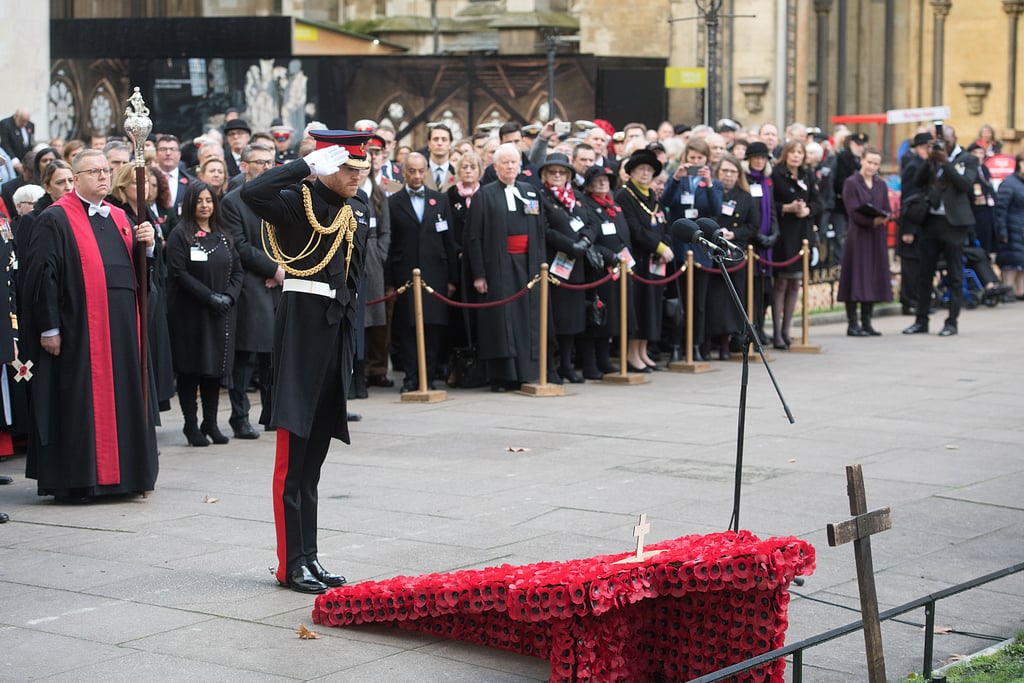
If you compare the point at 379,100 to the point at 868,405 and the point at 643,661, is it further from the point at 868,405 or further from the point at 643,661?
the point at 643,661

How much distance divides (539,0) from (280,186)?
27.6 meters

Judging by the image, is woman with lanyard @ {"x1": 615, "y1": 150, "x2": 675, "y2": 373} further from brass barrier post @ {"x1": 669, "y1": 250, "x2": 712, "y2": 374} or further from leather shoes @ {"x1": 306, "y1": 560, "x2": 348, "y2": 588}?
leather shoes @ {"x1": 306, "y1": 560, "x2": 348, "y2": 588}

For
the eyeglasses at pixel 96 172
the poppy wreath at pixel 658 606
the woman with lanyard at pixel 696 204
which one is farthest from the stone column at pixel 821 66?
the poppy wreath at pixel 658 606

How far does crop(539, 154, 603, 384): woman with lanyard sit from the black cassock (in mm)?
5545

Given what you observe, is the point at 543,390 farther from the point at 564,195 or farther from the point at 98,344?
the point at 98,344

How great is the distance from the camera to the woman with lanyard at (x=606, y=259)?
14.6 meters

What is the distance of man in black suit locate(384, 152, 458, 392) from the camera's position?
14.0 meters

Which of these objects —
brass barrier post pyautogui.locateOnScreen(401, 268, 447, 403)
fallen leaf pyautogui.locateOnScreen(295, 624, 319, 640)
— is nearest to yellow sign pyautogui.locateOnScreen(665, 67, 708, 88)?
brass barrier post pyautogui.locateOnScreen(401, 268, 447, 403)

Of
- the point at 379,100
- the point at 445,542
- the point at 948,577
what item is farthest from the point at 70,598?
the point at 379,100

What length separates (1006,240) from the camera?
2228cm

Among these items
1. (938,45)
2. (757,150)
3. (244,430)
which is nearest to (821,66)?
(938,45)

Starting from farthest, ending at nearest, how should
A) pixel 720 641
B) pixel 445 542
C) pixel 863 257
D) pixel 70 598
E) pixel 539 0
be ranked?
pixel 539 0, pixel 863 257, pixel 445 542, pixel 70 598, pixel 720 641

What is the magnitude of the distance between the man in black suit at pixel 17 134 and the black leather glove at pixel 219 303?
21.6 ft

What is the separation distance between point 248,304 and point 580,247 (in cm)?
362
